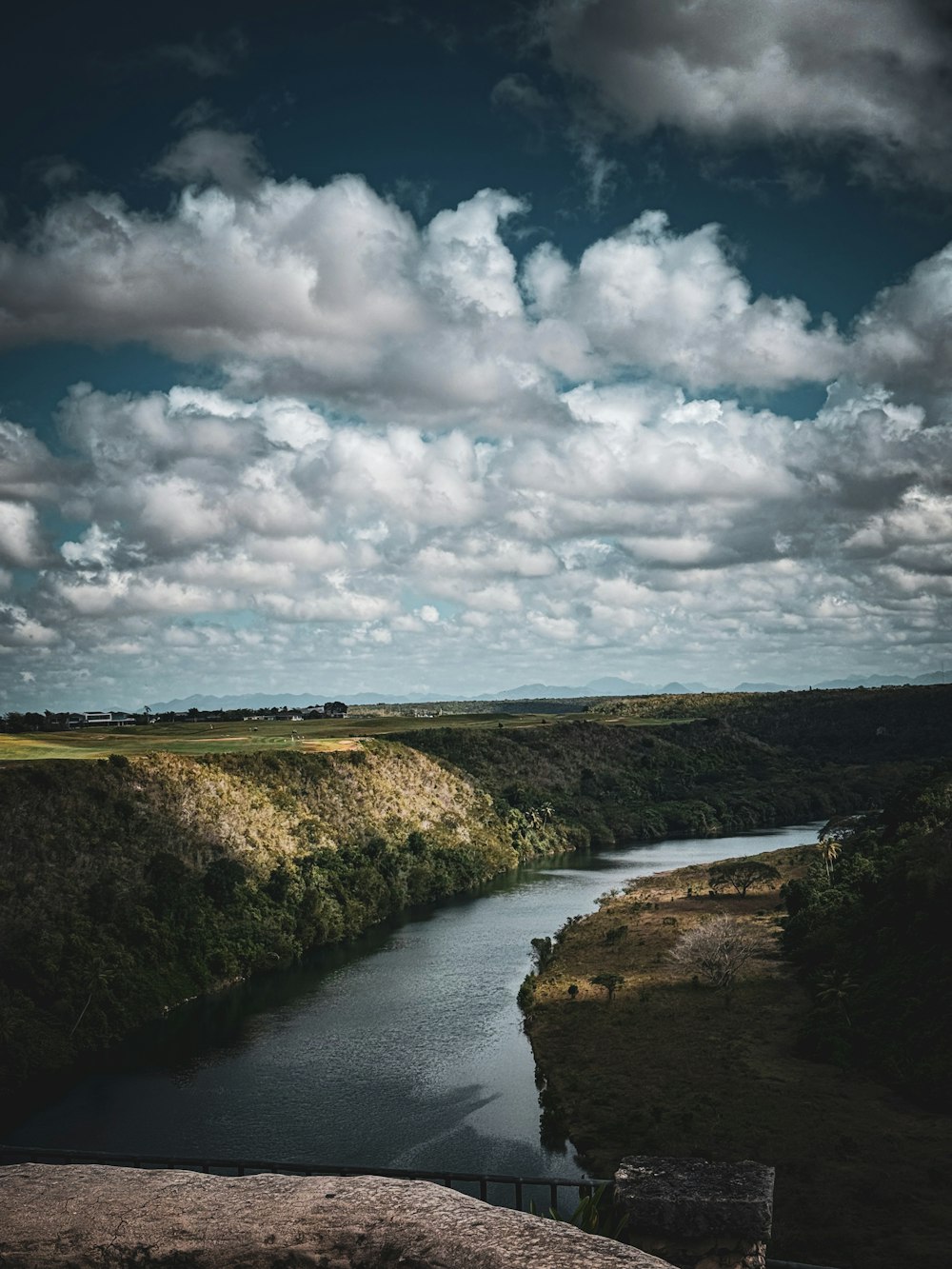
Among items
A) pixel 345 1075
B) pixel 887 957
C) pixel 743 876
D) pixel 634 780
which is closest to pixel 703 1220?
pixel 345 1075

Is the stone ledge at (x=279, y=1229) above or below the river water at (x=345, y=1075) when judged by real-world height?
above

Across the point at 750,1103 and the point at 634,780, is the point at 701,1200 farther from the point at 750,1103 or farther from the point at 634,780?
the point at 634,780

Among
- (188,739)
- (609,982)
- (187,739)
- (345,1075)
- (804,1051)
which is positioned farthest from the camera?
(188,739)

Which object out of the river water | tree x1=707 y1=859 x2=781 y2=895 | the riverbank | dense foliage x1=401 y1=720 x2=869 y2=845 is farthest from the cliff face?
dense foliage x1=401 y1=720 x2=869 y2=845

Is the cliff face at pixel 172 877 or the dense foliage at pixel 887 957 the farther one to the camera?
the cliff face at pixel 172 877

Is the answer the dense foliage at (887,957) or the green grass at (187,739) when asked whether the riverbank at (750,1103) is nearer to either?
the dense foliage at (887,957)

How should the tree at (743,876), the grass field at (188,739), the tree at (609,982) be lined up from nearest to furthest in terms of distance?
1. the tree at (609,982)
2. the grass field at (188,739)
3. the tree at (743,876)

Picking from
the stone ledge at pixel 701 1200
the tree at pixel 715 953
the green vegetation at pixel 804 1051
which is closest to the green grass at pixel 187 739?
the green vegetation at pixel 804 1051

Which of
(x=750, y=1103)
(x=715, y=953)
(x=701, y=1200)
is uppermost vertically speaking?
(x=701, y=1200)
